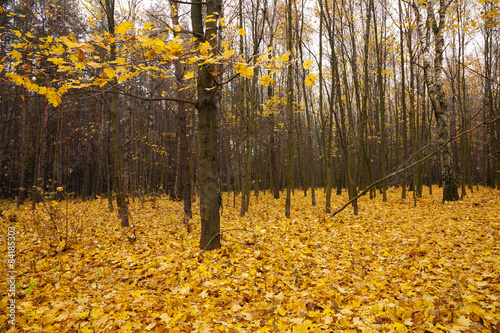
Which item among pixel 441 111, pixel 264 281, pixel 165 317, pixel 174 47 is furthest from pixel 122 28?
pixel 441 111

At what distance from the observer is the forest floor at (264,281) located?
2438 mm

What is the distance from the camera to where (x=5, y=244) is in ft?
16.1

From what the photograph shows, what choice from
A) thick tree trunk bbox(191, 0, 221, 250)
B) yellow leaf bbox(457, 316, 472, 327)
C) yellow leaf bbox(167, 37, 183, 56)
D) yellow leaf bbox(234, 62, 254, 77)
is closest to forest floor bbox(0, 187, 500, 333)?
yellow leaf bbox(457, 316, 472, 327)

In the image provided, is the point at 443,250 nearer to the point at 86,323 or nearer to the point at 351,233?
the point at 351,233

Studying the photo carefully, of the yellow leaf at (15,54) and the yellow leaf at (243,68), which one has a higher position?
the yellow leaf at (15,54)

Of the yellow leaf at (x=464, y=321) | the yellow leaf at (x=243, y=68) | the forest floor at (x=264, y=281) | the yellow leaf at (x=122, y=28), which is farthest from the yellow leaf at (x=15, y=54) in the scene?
the yellow leaf at (x=464, y=321)

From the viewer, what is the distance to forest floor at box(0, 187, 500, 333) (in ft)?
8.00

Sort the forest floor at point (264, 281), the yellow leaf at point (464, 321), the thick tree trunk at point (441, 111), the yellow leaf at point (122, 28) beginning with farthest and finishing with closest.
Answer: the thick tree trunk at point (441, 111)
the forest floor at point (264, 281)
the yellow leaf at point (122, 28)
the yellow leaf at point (464, 321)

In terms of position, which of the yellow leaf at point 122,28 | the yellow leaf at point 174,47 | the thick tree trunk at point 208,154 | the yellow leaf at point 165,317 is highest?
the yellow leaf at point 122,28

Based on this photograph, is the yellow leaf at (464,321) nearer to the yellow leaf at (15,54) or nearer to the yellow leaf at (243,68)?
the yellow leaf at (243,68)

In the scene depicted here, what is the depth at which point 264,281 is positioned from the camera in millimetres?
3463

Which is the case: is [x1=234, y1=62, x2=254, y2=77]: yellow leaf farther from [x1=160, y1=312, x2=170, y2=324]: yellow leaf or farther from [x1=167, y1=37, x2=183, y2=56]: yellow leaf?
[x1=160, y1=312, x2=170, y2=324]: yellow leaf

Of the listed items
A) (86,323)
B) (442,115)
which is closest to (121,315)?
(86,323)

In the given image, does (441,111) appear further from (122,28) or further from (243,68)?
(122,28)
